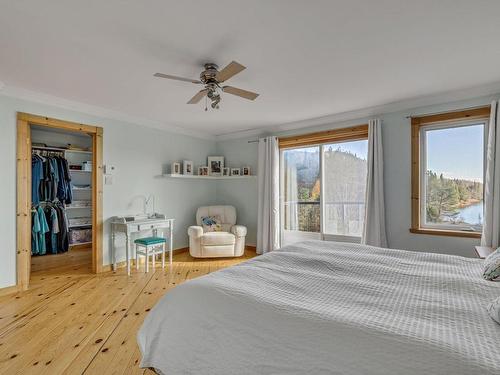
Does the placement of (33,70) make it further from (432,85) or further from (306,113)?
(432,85)

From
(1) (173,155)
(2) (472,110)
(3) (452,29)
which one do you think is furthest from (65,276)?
(2) (472,110)

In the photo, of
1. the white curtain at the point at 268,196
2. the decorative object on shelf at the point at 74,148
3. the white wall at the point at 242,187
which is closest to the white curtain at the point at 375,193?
the white curtain at the point at 268,196

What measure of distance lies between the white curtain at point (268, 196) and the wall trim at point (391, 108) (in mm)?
333

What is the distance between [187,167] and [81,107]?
1.99m

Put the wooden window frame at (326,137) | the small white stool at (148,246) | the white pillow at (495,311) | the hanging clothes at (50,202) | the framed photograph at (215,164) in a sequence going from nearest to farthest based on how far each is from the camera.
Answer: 1. the white pillow at (495,311)
2. the small white stool at (148,246)
3. the wooden window frame at (326,137)
4. the hanging clothes at (50,202)
5. the framed photograph at (215,164)

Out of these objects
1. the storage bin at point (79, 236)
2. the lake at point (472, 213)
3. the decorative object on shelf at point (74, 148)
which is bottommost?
the storage bin at point (79, 236)

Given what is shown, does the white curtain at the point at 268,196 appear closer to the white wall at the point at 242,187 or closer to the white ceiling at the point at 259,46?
the white wall at the point at 242,187

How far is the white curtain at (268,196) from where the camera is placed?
16.3ft

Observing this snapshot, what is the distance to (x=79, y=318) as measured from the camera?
2596mm

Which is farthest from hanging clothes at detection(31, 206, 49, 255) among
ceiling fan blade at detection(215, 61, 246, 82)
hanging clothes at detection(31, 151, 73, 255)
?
ceiling fan blade at detection(215, 61, 246, 82)

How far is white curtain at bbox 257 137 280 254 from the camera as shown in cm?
495

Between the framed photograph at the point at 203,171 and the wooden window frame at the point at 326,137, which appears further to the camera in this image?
the framed photograph at the point at 203,171

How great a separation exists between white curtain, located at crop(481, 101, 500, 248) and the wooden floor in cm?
351

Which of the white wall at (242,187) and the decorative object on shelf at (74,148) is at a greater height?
the decorative object on shelf at (74,148)
